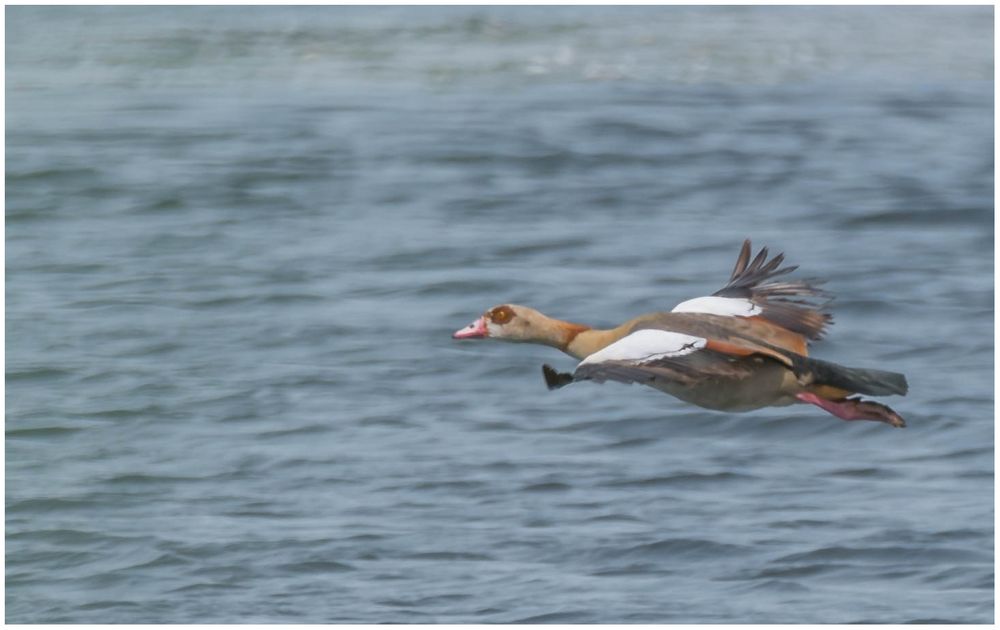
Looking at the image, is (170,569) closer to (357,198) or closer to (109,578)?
(109,578)

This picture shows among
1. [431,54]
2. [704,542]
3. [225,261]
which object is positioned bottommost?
[704,542]

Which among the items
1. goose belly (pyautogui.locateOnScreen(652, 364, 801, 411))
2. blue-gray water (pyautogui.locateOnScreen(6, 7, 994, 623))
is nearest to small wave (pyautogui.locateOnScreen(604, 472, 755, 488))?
blue-gray water (pyautogui.locateOnScreen(6, 7, 994, 623))

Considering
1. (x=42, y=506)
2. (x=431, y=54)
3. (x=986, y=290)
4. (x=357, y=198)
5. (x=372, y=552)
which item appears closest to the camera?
(x=372, y=552)

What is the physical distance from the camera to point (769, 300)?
28.2ft

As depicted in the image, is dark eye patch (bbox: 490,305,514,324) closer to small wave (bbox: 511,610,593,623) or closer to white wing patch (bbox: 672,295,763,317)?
white wing patch (bbox: 672,295,763,317)

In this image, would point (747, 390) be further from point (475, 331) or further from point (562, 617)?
point (562, 617)

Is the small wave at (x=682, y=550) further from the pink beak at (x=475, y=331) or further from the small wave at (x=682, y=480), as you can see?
the pink beak at (x=475, y=331)

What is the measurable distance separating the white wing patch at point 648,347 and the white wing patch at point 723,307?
2.78ft

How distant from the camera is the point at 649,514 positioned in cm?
1175

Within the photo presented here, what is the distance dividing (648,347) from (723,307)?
4.33 ft

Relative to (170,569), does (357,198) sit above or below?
above

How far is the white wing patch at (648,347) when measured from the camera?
7082mm

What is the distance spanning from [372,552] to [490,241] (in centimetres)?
549

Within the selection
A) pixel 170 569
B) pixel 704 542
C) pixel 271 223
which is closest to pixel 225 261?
pixel 271 223
